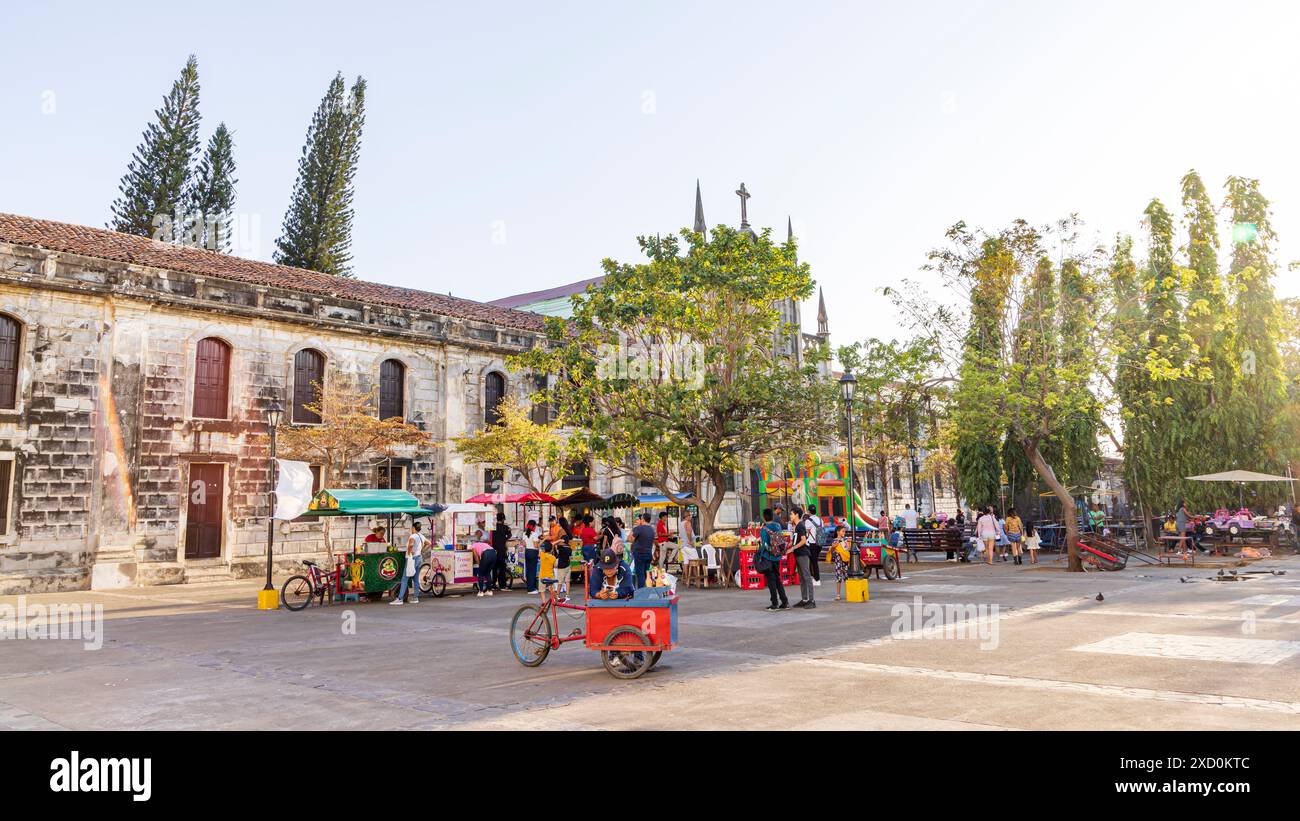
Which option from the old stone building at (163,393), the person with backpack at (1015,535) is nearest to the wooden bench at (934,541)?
the person with backpack at (1015,535)

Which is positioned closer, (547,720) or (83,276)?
(547,720)

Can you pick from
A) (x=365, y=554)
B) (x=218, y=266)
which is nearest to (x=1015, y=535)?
(x=365, y=554)

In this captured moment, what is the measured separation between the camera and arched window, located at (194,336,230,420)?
80.7ft

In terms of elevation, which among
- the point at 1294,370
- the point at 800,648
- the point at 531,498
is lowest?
the point at 800,648

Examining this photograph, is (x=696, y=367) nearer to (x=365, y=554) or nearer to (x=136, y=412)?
(x=365, y=554)

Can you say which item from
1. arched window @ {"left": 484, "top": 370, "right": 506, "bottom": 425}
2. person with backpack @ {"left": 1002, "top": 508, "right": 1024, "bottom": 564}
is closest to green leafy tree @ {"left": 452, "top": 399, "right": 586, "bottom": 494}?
arched window @ {"left": 484, "top": 370, "right": 506, "bottom": 425}

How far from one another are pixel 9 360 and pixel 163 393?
362cm

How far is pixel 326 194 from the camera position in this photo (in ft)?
141

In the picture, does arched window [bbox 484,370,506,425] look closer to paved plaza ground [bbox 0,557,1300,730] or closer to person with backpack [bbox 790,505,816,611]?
paved plaza ground [bbox 0,557,1300,730]

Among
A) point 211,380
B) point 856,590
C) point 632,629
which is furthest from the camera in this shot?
point 211,380

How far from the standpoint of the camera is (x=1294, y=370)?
33.5 m
